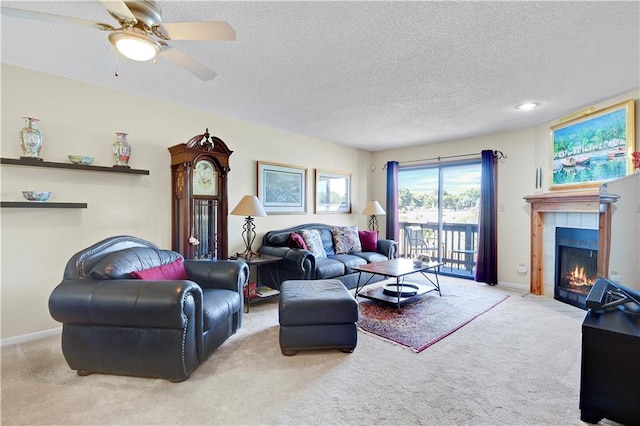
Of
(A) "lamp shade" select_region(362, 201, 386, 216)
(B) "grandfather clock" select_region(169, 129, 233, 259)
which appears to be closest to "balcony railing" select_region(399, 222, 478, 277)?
(A) "lamp shade" select_region(362, 201, 386, 216)

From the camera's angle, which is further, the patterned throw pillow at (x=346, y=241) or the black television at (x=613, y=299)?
the patterned throw pillow at (x=346, y=241)

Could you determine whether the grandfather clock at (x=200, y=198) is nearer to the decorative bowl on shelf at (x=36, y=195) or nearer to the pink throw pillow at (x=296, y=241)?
the pink throw pillow at (x=296, y=241)

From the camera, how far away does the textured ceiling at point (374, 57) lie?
6.33 feet

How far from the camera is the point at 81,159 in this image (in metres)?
2.93

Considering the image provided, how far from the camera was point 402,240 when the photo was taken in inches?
248

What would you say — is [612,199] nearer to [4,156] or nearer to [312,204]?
[312,204]

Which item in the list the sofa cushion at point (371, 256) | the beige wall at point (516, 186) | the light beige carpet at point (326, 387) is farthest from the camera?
the sofa cushion at point (371, 256)

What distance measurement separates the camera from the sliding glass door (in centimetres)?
537

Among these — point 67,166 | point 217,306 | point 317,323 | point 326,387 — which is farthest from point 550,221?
point 67,166

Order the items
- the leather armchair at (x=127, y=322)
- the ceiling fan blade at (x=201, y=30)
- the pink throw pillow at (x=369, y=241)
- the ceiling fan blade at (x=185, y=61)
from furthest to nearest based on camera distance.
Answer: the pink throw pillow at (x=369, y=241), the leather armchair at (x=127, y=322), the ceiling fan blade at (x=185, y=61), the ceiling fan blade at (x=201, y=30)

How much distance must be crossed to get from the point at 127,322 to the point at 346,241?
350 cm

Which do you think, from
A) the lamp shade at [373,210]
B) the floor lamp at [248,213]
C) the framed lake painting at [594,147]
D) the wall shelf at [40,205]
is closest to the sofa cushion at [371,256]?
the lamp shade at [373,210]

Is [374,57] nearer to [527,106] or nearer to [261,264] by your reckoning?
[527,106]

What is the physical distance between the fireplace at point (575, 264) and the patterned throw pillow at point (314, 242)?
3.20 metres
